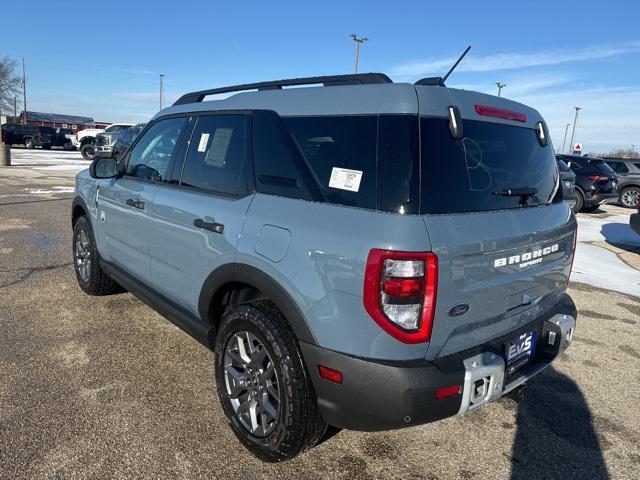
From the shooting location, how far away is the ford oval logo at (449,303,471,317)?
1.96 metres

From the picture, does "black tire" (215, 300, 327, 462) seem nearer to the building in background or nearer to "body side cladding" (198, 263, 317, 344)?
"body side cladding" (198, 263, 317, 344)

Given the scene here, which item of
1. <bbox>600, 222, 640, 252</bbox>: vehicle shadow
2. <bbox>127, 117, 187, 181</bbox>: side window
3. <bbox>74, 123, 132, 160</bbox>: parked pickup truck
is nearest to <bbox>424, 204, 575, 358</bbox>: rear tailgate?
<bbox>127, 117, 187, 181</bbox>: side window

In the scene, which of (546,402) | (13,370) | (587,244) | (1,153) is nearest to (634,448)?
(546,402)

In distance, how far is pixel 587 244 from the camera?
8727mm

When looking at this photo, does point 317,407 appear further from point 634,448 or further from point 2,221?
point 2,221

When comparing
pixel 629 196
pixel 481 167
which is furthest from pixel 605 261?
pixel 629 196

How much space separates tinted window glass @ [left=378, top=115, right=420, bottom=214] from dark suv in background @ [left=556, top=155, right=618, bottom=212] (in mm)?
13479

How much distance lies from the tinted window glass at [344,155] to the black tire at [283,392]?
66cm

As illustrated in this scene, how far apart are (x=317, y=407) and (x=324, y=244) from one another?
767 millimetres

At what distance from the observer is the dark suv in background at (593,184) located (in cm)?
1354

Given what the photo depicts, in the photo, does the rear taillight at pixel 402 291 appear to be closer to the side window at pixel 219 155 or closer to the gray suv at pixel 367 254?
the gray suv at pixel 367 254

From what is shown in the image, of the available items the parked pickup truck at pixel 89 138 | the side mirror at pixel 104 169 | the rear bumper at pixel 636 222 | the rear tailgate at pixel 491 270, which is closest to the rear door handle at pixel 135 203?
the side mirror at pixel 104 169

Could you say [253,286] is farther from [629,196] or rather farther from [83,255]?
[629,196]

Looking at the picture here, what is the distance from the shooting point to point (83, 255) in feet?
15.1
